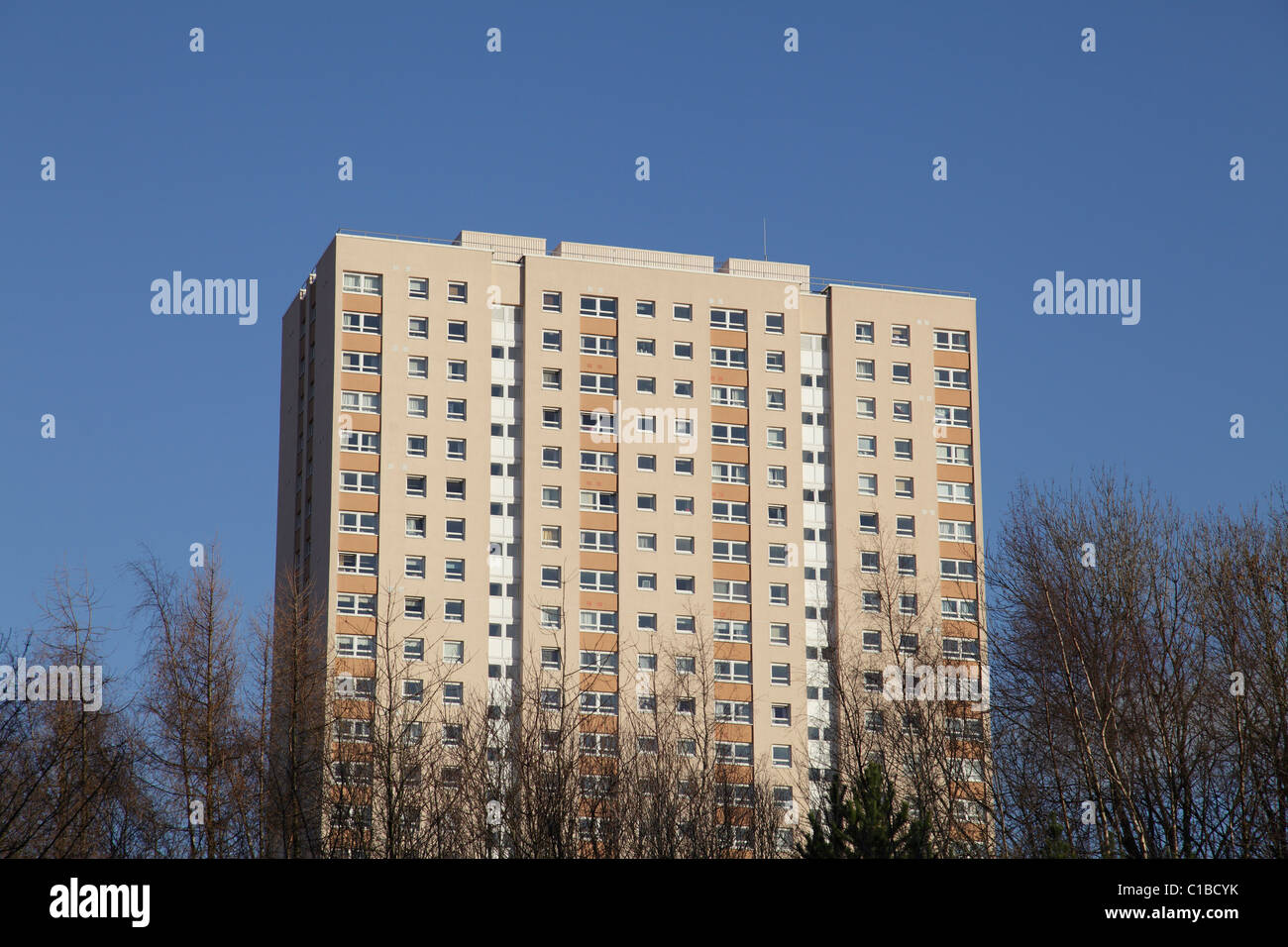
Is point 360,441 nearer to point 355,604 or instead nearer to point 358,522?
point 358,522

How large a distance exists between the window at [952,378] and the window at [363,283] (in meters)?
40.1

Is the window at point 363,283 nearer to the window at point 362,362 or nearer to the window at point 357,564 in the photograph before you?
the window at point 362,362

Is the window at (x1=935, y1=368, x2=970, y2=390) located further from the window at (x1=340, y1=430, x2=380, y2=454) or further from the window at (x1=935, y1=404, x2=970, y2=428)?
the window at (x1=340, y1=430, x2=380, y2=454)

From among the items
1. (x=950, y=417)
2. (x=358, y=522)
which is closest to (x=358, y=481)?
(x=358, y=522)

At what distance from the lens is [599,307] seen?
117 m

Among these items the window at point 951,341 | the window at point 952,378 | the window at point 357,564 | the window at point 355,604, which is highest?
the window at point 951,341

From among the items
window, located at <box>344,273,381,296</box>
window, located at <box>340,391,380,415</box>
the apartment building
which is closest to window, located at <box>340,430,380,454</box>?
the apartment building

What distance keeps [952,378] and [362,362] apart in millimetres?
42054

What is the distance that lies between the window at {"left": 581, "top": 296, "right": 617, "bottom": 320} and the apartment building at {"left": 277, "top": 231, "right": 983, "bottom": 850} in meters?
0.22

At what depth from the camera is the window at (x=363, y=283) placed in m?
112

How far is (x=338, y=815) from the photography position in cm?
5762

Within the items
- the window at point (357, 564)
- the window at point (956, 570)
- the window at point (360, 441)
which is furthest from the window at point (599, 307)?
the window at point (956, 570)
